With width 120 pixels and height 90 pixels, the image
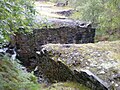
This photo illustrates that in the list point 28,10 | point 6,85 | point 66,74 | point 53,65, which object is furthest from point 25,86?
point 53,65

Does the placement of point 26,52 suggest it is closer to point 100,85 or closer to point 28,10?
point 100,85

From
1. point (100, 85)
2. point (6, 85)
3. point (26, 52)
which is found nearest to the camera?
point (6, 85)

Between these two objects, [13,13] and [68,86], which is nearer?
[13,13]

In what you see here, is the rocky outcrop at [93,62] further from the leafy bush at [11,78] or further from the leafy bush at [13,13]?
the leafy bush at [13,13]

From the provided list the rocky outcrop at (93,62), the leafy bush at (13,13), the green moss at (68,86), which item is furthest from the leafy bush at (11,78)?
the rocky outcrop at (93,62)

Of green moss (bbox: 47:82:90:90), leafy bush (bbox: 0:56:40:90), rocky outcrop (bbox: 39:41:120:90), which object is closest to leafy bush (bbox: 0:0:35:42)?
leafy bush (bbox: 0:56:40:90)

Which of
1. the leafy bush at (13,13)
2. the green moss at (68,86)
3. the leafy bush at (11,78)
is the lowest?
the green moss at (68,86)

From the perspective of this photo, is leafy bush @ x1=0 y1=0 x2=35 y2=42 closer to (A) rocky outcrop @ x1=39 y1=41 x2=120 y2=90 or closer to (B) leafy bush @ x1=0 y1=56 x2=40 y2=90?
(B) leafy bush @ x1=0 y1=56 x2=40 y2=90

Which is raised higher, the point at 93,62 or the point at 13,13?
the point at 13,13

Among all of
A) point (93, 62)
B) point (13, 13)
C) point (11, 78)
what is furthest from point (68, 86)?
point (13, 13)

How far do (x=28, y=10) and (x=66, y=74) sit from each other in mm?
3317

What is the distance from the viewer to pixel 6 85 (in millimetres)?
4203

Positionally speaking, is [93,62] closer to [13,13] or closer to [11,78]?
[11,78]

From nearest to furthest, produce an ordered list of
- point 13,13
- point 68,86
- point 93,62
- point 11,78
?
1. point 13,13
2. point 11,78
3. point 68,86
4. point 93,62
